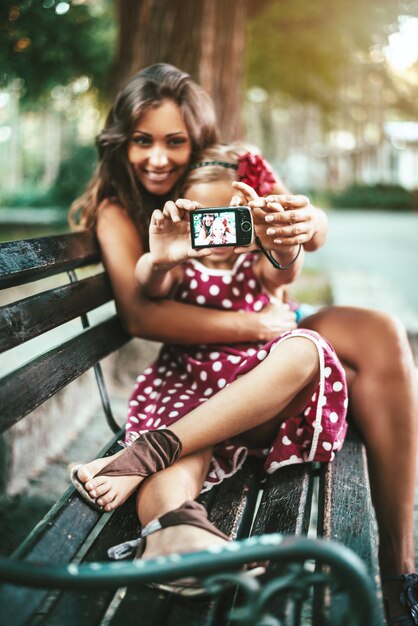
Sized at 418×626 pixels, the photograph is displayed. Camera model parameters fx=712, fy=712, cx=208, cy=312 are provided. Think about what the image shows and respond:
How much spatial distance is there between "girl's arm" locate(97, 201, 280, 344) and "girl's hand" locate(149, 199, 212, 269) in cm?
31

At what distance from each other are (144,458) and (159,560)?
651 millimetres

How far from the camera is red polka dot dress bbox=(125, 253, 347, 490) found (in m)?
2.01

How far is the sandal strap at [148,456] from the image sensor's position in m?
1.80

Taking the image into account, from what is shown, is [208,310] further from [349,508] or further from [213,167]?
[349,508]

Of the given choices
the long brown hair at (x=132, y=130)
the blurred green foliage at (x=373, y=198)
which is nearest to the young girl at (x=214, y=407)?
the long brown hair at (x=132, y=130)

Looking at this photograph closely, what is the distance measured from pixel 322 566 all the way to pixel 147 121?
1708 mm

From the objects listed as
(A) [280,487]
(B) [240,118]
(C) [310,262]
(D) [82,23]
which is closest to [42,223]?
(D) [82,23]

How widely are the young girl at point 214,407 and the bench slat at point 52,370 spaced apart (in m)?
0.21

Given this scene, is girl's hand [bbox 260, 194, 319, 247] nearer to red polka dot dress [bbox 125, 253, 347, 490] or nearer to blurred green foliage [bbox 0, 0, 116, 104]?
red polka dot dress [bbox 125, 253, 347, 490]

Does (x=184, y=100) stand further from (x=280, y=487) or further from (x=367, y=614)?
(x=367, y=614)

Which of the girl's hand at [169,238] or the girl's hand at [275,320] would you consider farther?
the girl's hand at [275,320]

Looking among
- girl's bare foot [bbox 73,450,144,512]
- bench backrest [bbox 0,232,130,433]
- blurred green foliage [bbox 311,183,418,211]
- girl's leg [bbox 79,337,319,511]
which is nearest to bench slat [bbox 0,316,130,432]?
bench backrest [bbox 0,232,130,433]

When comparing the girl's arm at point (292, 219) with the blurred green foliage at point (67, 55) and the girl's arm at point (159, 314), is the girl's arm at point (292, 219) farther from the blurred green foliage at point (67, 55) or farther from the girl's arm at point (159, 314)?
the blurred green foliage at point (67, 55)

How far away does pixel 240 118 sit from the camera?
18.1ft
